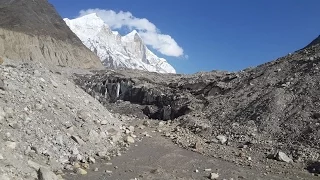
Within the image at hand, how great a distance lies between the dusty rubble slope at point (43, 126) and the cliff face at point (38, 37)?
57549 mm

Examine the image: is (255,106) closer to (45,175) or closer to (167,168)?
(167,168)

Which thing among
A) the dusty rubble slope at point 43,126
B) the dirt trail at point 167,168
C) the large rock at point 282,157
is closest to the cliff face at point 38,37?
the dusty rubble slope at point 43,126

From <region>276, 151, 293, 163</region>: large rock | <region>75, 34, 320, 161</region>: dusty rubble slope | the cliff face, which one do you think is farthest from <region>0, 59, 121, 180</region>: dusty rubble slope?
the cliff face

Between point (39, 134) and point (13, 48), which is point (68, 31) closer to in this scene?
point (13, 48)

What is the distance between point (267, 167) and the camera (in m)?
13.9

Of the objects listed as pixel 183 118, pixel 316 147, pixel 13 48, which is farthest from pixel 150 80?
pixel 13 48

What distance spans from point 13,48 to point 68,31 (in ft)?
68.4

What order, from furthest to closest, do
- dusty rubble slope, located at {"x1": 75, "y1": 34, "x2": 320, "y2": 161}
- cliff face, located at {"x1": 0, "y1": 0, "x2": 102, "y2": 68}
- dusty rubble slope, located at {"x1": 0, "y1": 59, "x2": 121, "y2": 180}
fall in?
cliff face, located at {"x1": 0, "y1": 0, "x2": 102, "y2": 68}, dusty rubble slope, located at {"x1": 75, "y1": 34, "x2": 320, "y2": 161}, dusty rubble slope, located at {"x1": 0, "y1": 59, "x2": 121, "y2": 180}

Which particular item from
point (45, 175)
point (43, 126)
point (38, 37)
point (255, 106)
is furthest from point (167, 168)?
point (38, 37)

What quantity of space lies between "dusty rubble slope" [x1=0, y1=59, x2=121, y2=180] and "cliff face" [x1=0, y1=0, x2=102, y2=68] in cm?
5755

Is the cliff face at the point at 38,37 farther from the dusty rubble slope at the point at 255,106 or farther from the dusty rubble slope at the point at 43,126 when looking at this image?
the dusty rubble slope at the point at 43,126

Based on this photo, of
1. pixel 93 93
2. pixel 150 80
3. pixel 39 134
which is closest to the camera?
pixel 39 134

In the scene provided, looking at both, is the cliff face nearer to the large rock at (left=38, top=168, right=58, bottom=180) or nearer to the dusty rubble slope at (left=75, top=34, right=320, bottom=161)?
the dusty rubble slope at (left=75, top=34, right=320, bottom=161)

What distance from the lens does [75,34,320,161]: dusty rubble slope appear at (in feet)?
54.0
